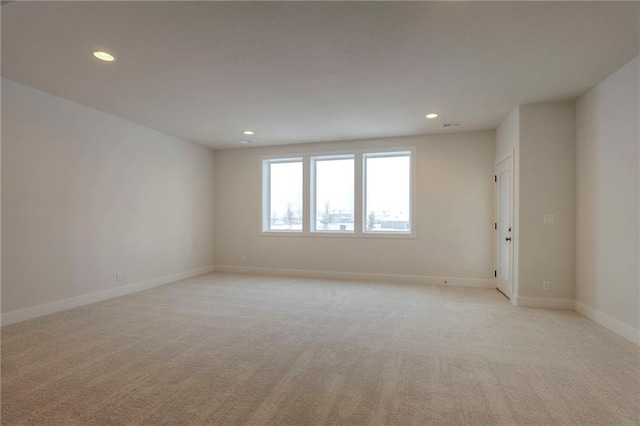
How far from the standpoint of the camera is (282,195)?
6.79 m

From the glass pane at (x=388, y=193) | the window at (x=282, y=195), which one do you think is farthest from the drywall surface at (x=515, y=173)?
the window at (x=282, y=195)

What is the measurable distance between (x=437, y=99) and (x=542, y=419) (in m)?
3.44

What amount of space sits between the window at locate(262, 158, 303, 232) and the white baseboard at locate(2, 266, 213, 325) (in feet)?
6.93

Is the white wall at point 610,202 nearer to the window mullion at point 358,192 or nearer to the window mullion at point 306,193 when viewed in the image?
Answer: the window mullion at point 358,192

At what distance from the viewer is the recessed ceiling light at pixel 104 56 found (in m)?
2.85

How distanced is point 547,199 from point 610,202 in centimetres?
79

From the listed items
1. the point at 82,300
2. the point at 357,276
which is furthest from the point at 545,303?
the point at 82,300

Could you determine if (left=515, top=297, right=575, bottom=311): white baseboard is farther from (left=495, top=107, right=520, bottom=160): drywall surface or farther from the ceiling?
the ceiling

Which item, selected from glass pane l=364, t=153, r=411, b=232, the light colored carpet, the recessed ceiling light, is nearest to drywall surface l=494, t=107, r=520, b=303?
the light colored carpet

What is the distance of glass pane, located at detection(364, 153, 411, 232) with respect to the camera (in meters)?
5.97

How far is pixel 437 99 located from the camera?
155 inches

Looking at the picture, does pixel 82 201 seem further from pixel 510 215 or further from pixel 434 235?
pixel 510 215

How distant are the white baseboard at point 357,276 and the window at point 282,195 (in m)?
0.91

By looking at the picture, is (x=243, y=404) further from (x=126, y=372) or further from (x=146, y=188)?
(x=146, y=188)
